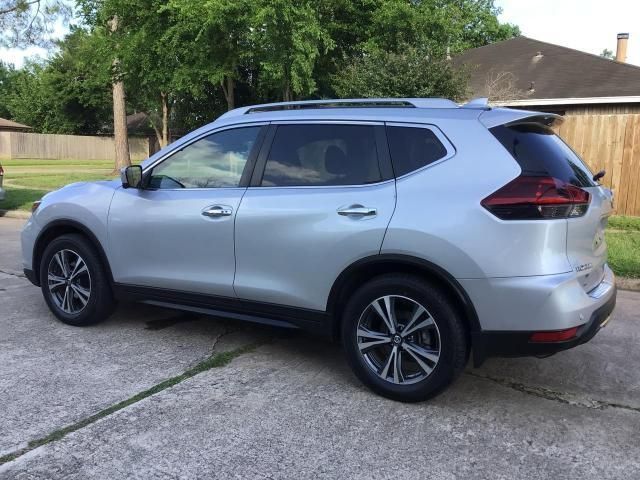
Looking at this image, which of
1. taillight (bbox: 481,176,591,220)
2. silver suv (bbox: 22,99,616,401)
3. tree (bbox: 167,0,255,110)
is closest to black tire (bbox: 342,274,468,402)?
silver suv (bbox: 22,99,616,401)

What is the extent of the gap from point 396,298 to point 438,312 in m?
0.28

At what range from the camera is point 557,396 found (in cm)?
379

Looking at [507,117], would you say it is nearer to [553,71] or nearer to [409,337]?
[409,337]

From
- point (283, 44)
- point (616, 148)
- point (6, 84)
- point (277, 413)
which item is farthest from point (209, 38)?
point (6, 84)

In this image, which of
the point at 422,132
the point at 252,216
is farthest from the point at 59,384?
the point at 422,132

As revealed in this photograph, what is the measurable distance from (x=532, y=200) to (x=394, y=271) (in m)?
0.91

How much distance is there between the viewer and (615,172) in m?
11.1

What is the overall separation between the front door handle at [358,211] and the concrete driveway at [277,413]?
1150mm

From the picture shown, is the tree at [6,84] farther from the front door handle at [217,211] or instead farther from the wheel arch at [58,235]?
the front door handle at [217,211]

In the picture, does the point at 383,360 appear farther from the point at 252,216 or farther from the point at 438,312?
the point at 252,216

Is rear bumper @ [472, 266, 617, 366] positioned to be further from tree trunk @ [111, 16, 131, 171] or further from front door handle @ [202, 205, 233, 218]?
tree trunk @ [111, 16, 131, 171]

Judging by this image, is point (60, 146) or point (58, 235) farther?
point (60, 146)

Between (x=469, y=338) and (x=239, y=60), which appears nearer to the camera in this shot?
(x=469, y=338)

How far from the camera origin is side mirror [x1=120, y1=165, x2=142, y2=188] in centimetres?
447
